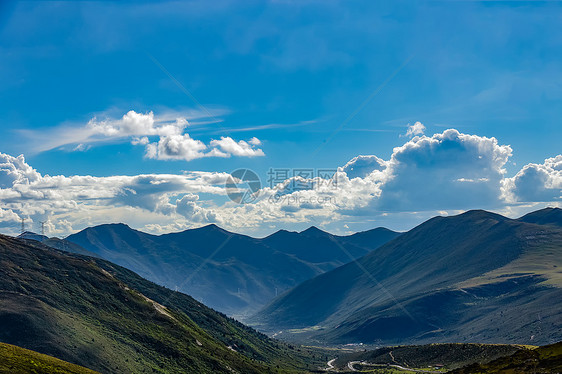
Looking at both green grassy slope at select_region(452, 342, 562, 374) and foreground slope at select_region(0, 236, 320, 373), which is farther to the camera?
foreground slope at select_region(0, 236, 320, 373)

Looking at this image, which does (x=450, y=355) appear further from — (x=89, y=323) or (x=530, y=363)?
(x=89, y=323)

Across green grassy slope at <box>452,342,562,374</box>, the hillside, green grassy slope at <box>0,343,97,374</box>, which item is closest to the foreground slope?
green grassy slope at <box>0,343,97,374</box>

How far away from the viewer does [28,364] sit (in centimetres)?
7950

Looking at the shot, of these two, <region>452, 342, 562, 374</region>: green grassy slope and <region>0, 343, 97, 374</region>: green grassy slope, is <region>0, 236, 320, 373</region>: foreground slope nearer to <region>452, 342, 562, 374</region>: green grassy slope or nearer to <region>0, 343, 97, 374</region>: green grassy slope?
<region>0, 343, 97, 374</region>: green grassy slope

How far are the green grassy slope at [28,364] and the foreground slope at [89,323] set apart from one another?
21.5 meters

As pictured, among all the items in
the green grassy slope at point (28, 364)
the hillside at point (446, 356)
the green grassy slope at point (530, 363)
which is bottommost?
the hillside at point (446, 356)

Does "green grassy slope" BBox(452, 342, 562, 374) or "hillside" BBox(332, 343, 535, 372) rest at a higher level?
"green grassy slope" BBox(452, 342, 562, 374)

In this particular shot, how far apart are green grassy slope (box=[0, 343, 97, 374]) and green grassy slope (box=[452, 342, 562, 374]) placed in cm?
7731

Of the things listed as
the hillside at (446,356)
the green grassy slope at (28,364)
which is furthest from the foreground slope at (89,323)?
the hillside at (446,356)

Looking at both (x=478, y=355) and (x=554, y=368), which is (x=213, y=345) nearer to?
(x=478, y=355)

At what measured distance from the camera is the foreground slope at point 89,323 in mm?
111812

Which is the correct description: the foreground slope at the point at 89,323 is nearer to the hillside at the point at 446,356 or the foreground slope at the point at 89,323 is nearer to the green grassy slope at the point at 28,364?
the green grassy slope at the point at 28,364

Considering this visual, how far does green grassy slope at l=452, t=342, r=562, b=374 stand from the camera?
69.6m

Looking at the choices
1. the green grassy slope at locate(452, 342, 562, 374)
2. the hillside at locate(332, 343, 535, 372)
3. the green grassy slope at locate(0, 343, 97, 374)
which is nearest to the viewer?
the green grassy slope at locate(452, 342, 562, 374)
